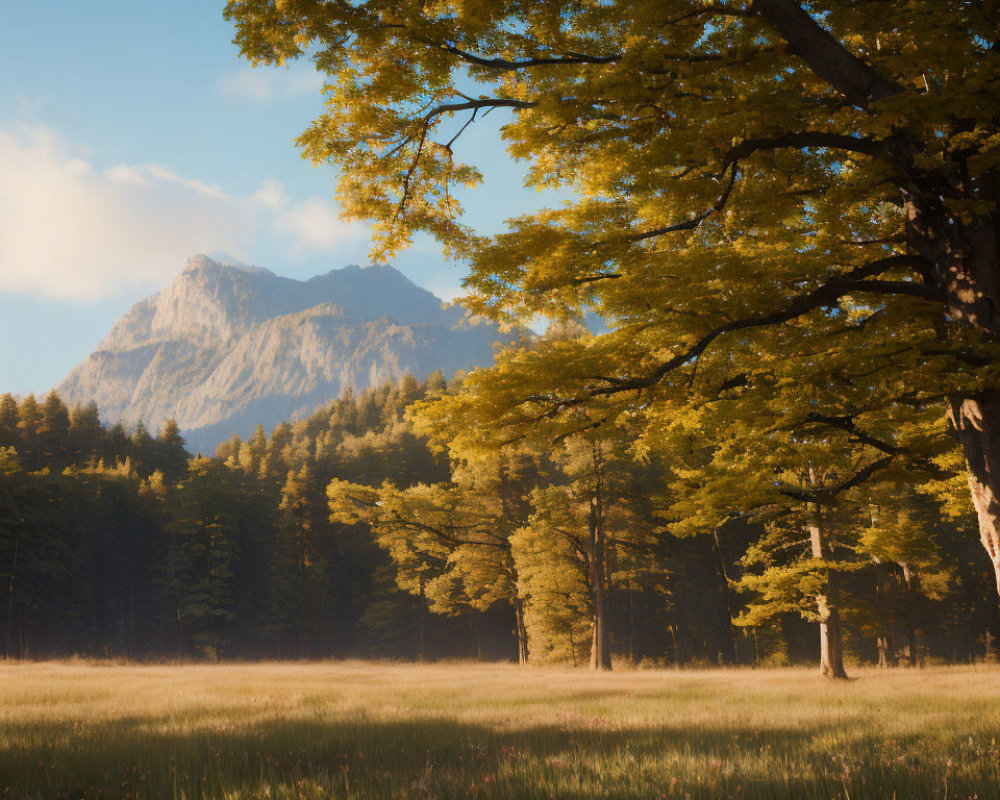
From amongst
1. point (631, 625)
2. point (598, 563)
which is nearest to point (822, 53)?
point (598, 563)

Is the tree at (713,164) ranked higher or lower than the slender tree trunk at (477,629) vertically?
higher

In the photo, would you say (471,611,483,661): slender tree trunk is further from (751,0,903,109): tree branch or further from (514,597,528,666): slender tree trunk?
(751,0,903,109): tree branch

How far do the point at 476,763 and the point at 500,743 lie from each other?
1434 millimetres

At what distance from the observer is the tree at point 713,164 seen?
6141 millimetres

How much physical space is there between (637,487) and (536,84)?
82.6 feet

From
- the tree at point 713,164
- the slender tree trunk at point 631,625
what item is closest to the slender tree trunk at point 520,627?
the slender tree trunk at point 631,625

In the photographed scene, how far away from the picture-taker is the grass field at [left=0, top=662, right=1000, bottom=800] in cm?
541

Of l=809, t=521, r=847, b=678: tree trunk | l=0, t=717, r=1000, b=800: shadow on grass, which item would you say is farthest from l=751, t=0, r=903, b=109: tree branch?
l=809, t=521, r=847, b=678: tree trunk

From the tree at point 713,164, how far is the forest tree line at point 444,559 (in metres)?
2.31

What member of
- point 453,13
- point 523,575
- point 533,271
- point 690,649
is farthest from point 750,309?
point 690,649

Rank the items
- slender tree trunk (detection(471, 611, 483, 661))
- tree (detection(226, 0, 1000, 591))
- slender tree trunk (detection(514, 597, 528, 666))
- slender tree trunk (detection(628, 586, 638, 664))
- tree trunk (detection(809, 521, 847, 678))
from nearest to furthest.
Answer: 1. tree (detection(226, 0, 1000, 591))
2. tree trunk (detection(809, 521, 847, 678))
3. slender tree trunk (detection(514, 597, 528, 666))
4. slender tree trunk (detection(628, 586, 638, 664))
5. slender tree trunk (detection(471, 611, 483, 661))

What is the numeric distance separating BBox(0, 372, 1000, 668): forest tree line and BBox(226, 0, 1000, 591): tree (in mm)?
2313

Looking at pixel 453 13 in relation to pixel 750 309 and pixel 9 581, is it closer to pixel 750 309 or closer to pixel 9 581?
pixel 750 309

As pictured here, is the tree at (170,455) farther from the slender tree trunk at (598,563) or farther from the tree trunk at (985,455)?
the tree trunk at (985,455)
